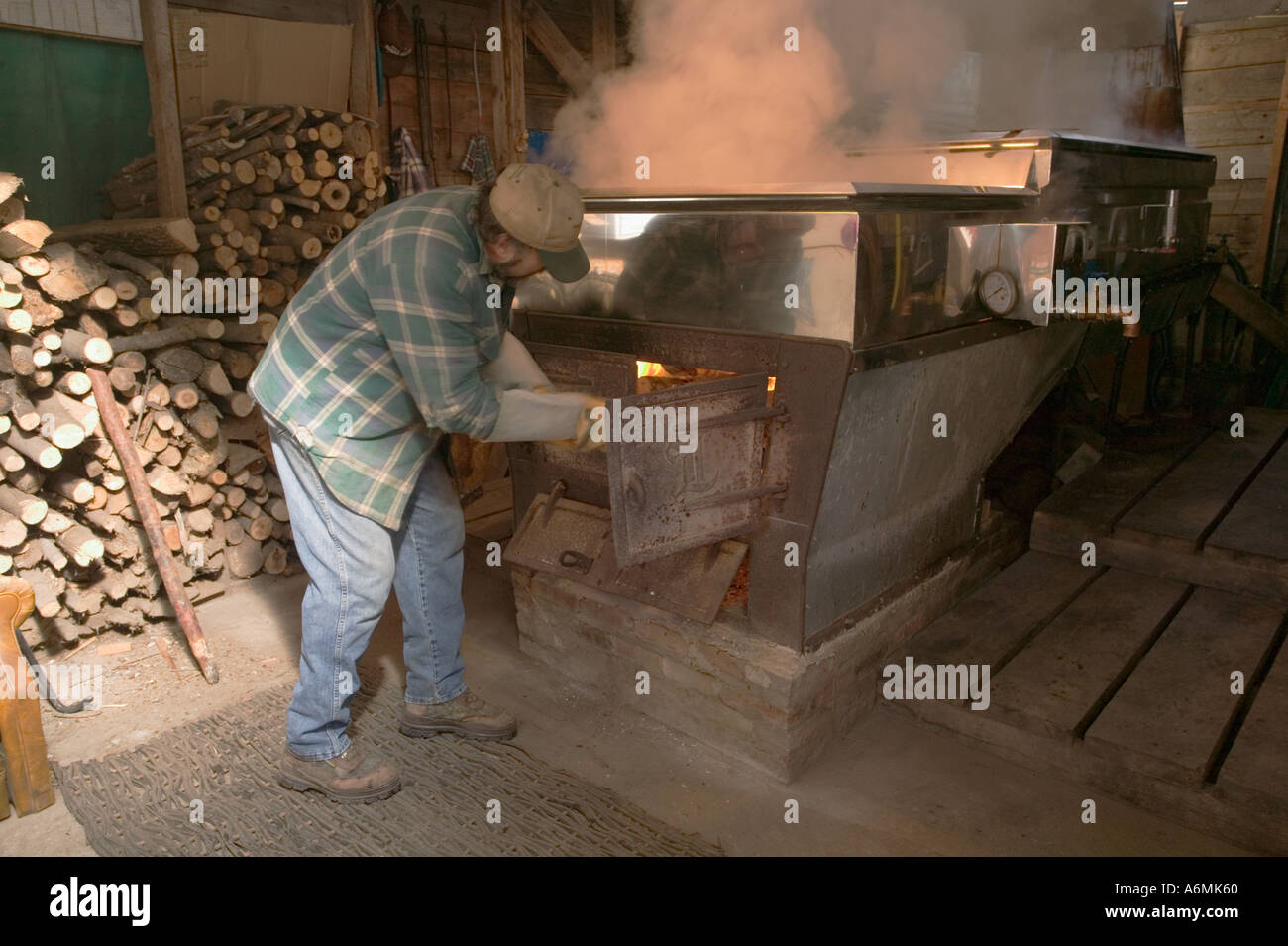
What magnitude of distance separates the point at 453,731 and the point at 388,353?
4.10 feet

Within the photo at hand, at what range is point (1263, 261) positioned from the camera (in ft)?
18.2

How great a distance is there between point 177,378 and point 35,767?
1.62 meters

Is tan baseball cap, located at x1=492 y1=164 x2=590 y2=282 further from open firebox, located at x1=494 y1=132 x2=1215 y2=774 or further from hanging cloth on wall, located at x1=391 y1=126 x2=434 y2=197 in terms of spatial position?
hanging cloth on wall, located at x1=391 y1=126 x2=434 y2=197

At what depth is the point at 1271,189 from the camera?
5.49 metres

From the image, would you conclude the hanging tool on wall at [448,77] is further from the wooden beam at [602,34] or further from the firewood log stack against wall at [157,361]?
the wooden beam at [602,34]

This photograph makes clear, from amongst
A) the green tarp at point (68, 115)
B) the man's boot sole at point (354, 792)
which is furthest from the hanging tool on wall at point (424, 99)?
the man's boot sole at point (354, 792)

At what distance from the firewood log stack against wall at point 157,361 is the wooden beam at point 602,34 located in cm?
190

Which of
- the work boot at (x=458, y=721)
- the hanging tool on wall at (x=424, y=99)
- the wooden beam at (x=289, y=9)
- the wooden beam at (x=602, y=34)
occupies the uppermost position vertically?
the wooden beam at (x=602, y=34)

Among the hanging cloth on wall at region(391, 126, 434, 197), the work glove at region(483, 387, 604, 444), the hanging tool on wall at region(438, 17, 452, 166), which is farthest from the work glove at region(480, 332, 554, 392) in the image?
the hanging tool on wall at region(438, 17, 452, 166)

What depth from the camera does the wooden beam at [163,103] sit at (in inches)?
137

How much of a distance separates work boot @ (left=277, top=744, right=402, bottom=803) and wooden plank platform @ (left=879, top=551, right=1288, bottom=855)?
1.60 metres
